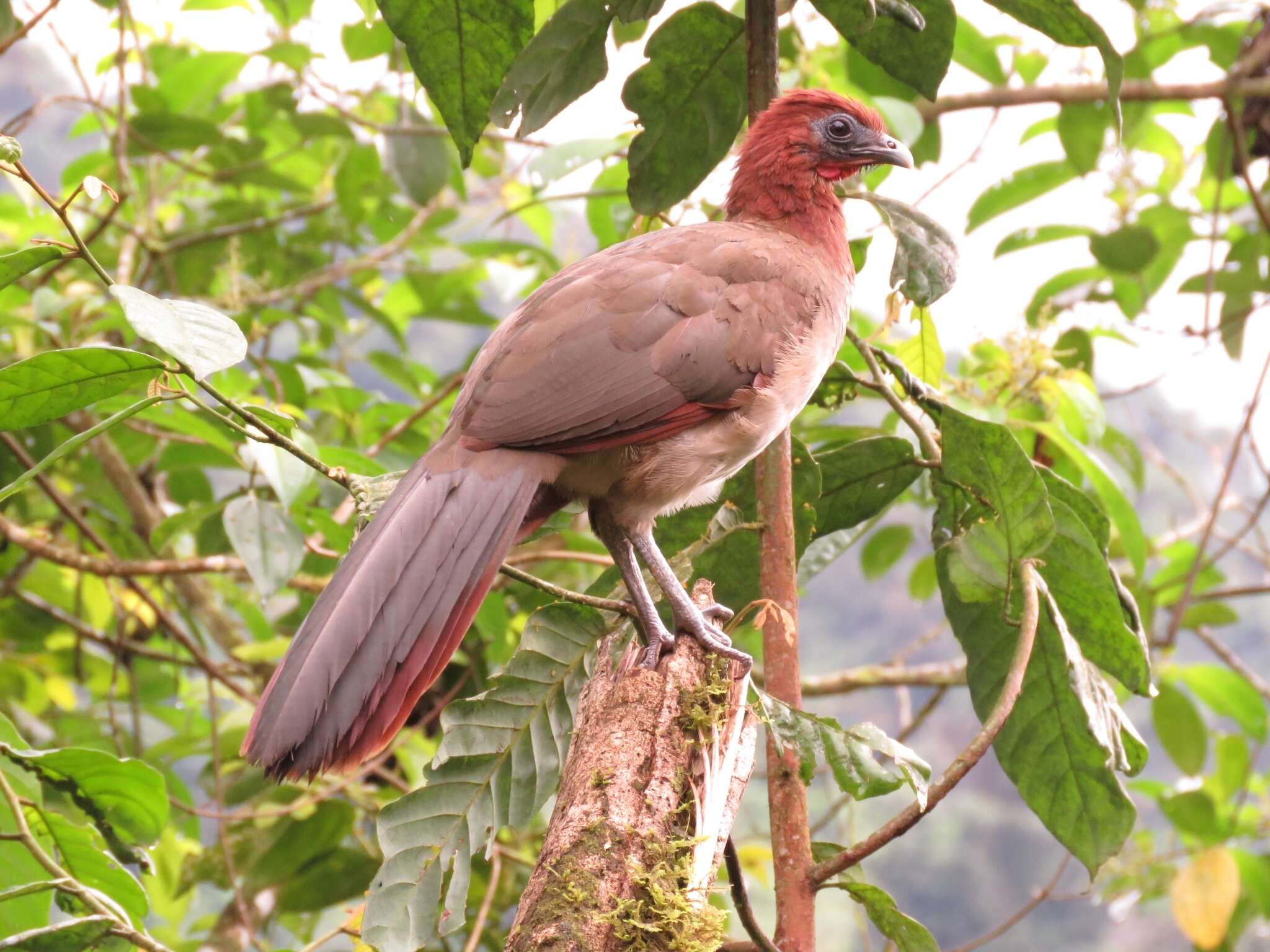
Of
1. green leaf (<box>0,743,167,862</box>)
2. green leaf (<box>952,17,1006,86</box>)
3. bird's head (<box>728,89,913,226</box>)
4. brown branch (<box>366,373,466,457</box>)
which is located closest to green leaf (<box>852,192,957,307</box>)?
bird's head (<box>728,89,913,226</box>)

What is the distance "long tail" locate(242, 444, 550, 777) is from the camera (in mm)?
2000

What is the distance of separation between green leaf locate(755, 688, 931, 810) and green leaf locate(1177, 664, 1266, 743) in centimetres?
297

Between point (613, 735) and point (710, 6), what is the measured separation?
1.68 m

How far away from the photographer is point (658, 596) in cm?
295

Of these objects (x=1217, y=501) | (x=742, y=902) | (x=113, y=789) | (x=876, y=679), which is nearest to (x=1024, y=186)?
(x=1217, y=501)

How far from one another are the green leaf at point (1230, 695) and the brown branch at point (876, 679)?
0.93m

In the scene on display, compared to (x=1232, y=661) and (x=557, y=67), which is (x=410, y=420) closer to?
(x=557, y=67)

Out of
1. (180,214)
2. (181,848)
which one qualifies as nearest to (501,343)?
(181,848)

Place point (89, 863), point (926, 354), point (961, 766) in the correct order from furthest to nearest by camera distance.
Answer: point (926, 354), point (89, 863), point (961, 766)

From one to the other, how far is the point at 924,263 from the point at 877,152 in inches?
36.2

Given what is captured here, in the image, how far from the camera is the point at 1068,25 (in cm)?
260

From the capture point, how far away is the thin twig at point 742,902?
7.20ft

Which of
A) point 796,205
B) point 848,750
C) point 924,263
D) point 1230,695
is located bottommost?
point 1230,695

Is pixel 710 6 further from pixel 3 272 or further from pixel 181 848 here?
pixel 181 848
